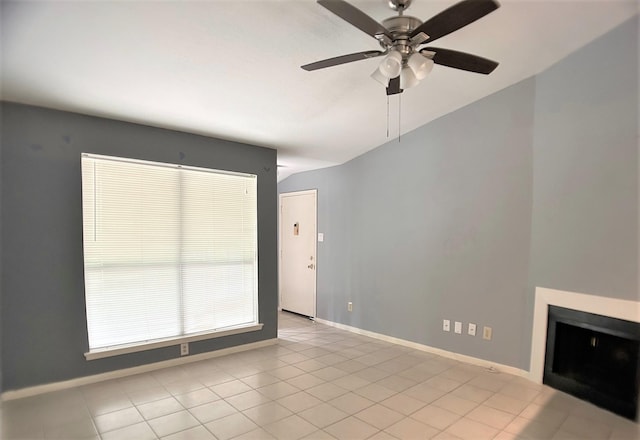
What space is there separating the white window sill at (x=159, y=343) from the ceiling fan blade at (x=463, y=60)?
3.35 meters

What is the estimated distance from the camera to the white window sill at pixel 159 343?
3.01 meters

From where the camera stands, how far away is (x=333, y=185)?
5.08 metres

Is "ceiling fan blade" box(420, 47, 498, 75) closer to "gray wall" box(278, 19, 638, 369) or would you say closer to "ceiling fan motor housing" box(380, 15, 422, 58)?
"ceiling fan motor housing" box(380, 15, 422, 58)

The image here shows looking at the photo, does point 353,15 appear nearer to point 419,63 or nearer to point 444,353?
point 419,63

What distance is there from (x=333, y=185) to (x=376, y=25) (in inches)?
135

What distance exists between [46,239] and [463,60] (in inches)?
135

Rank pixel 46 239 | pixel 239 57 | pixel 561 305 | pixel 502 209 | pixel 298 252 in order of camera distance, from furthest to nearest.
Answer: pixel 298 252, pixel 502 209, pixel 561 305, pixel 46 239, pixel 239 57

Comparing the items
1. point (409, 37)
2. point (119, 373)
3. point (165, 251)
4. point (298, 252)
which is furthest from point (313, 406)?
point (298, 252)

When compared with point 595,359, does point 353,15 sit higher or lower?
higher

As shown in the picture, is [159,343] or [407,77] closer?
[407,77]

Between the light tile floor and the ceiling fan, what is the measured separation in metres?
2.35

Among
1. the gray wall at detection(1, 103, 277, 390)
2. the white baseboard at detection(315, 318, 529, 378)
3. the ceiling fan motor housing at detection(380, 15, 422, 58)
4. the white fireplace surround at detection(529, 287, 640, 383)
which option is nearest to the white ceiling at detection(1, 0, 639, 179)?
the gray wall at detection(1, 103, 277, 390)

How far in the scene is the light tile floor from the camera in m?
2.30

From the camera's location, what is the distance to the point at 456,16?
5.12 ft
